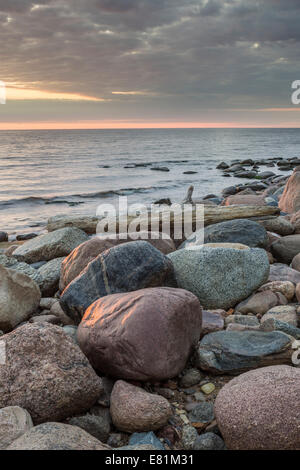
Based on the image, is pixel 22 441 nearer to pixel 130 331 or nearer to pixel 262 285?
pixel 130 331

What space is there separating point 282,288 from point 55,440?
3.39 m

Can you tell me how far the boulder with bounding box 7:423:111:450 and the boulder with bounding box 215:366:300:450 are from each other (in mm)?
848

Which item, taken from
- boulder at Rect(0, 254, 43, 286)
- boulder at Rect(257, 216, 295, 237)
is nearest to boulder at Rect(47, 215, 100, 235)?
boulder at Rect(0, 254, 43, 286)

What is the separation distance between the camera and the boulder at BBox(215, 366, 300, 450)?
8.38 feet

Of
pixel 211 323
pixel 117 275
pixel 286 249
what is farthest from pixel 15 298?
pixel 286 249

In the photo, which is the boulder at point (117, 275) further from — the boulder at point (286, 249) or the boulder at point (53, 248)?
the boulder at point (53, 248)

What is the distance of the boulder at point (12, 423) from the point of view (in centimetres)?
261

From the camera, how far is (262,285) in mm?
5086

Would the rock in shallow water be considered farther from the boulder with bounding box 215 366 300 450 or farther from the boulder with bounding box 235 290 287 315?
the boulder with bounding box 215 366 300 450

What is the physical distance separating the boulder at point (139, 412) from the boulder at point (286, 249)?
13.9ft
